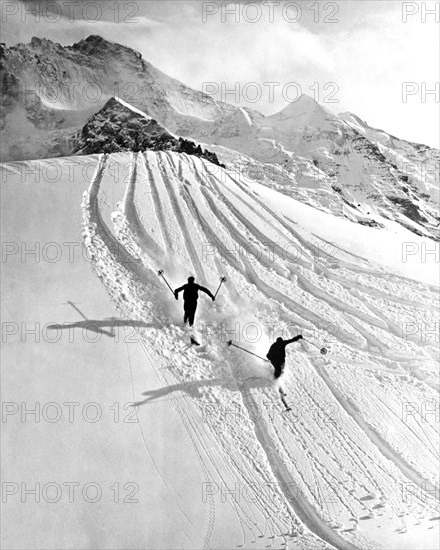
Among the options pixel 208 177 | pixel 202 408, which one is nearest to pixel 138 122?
pixel 208 177

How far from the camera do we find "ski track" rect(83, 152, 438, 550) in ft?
25.0

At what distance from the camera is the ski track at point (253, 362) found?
762 centimetres

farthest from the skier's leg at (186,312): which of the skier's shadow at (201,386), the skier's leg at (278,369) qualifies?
the skier's leg at (278,369)

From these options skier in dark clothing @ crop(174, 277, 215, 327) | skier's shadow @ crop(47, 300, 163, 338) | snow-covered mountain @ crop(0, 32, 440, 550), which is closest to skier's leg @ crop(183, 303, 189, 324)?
skier in dark clothing @ crop(174, 277, 215, 327)

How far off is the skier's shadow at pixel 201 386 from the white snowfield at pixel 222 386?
3 cm

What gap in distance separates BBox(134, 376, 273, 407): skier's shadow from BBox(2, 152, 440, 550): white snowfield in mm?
31

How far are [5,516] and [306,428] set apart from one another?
4.91 m

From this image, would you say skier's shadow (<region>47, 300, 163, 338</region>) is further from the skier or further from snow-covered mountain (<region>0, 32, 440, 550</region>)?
the skier

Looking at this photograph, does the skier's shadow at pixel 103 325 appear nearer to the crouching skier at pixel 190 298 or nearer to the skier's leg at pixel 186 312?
the skier's leg at pixel 186 312

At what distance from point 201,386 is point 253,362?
1327 mm

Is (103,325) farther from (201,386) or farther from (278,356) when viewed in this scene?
(278,356)

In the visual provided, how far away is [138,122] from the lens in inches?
7653

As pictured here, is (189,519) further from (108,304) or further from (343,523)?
(108,304)

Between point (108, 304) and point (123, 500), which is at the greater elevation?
point (108, 304)
